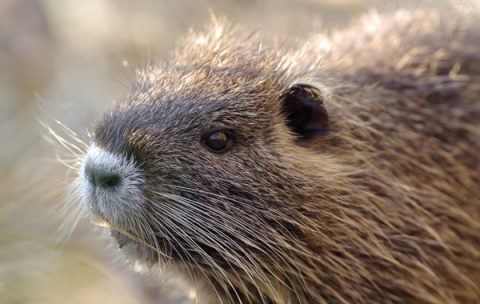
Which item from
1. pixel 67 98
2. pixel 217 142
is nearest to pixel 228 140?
pixel 217 142

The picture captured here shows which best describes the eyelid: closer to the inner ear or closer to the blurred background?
the inner ear

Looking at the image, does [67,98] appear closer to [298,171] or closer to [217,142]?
[217,142]

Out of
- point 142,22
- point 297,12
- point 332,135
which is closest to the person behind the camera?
point 332,135

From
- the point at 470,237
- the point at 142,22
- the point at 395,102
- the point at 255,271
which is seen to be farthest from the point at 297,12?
the point at 255,271

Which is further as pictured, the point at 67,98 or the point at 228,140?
the point at 67,98

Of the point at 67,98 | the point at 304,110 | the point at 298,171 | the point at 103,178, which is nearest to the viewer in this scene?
the point at 103,178

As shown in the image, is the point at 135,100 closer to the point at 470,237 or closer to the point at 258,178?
the point at 258,178
